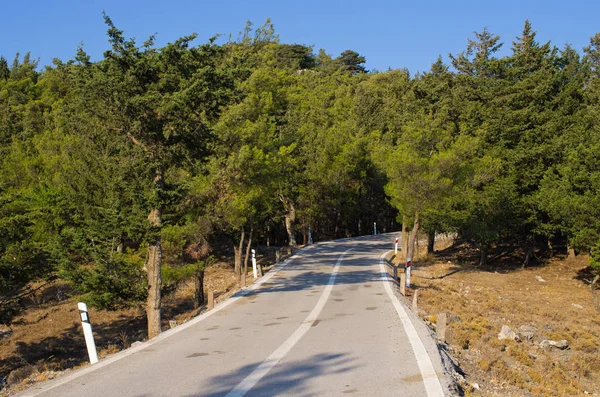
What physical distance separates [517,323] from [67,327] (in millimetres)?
19831

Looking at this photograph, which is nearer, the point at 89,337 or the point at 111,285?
the point at 89,337

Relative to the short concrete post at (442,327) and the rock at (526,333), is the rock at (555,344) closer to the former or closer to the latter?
the rock at (526,333)

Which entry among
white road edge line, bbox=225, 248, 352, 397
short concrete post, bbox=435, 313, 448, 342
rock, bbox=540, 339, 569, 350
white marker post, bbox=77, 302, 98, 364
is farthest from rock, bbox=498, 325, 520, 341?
white marker post, bbox=77, 302, 98, 364

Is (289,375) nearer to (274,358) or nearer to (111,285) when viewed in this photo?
(274,358)

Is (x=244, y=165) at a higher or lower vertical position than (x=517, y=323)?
higher

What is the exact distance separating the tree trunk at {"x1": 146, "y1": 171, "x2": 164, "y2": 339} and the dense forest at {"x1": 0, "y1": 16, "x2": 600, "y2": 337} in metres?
0.05

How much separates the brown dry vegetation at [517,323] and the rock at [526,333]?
152 millimetres

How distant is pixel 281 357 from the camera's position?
7.91 m

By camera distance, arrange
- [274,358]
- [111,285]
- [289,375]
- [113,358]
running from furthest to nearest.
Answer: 1. [111,285]
2. [113,358]
3. [274,358]
4. [289,375]

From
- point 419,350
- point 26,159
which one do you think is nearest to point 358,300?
point 419,350

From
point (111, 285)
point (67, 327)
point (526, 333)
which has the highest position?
point (111, 285)

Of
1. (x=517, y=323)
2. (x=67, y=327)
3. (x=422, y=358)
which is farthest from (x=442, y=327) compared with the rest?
(x=67, y=327)

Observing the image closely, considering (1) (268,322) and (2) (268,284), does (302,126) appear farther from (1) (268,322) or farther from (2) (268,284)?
Answer: (1) (268,322)

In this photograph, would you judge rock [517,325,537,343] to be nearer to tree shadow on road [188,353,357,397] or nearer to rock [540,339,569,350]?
rock [540,339,569,350]
